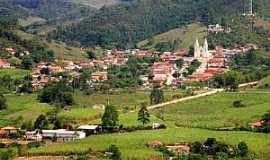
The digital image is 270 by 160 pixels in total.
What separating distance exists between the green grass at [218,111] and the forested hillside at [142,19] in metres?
52.0

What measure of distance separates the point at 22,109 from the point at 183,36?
5353cm

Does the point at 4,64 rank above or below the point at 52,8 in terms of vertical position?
below

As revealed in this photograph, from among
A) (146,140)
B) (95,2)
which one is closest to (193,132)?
(146,140)

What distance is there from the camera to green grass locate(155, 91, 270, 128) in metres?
46.3

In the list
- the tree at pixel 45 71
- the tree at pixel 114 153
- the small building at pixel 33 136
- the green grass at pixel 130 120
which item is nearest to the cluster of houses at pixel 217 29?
the tree at pixel 45 71

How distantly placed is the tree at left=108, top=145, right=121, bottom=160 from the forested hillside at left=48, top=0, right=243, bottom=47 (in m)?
70.3

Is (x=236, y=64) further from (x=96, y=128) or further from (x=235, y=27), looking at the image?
(x=96, y=128)

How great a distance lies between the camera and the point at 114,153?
36.8 meters

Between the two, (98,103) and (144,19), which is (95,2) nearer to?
(144,19)

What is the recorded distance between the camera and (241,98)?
5434 centimetres

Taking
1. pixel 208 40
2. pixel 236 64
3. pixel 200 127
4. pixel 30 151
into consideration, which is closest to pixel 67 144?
pixel 30 151

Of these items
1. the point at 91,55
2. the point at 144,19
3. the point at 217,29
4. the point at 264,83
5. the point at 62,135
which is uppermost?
the point at 144,19

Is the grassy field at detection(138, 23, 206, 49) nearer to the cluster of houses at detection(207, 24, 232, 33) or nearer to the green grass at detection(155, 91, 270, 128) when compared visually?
the cluster of houses at detection(207, 24, 232, 33)

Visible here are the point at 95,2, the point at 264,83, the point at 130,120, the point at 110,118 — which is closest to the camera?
the point at 110,118
